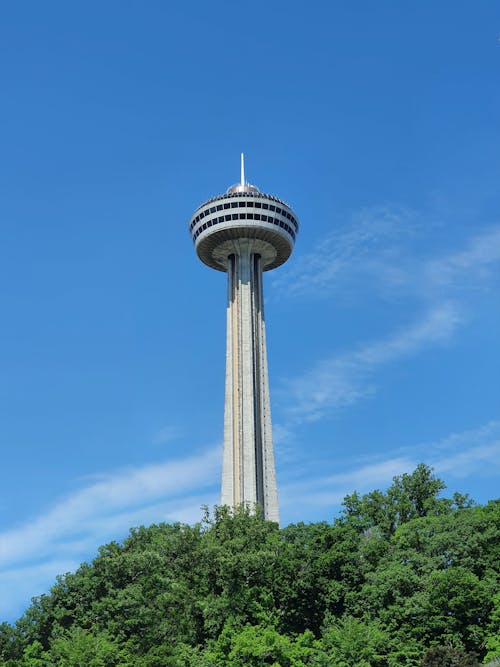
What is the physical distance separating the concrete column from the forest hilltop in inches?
1366

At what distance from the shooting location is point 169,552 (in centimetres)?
6038

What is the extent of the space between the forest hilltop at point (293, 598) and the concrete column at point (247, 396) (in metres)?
34.7

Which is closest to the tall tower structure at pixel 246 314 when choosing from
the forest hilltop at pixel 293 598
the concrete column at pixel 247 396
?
the concrete column at pixel 247 396

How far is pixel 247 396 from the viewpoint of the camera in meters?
107

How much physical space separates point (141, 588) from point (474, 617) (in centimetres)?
2603

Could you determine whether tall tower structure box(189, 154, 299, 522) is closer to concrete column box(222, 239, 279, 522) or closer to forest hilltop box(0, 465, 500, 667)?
concrete column box(222, 239, 279, 522)

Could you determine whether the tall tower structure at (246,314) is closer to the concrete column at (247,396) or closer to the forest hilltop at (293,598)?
the concrete column at (247,396)

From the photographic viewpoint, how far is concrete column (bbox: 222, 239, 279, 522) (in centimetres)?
10300

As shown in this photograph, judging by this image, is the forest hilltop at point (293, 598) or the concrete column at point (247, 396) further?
the concrete column at point (247, 396)

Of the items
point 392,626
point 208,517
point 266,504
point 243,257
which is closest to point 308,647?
point 392,626

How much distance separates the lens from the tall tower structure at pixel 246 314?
10362 centimetres

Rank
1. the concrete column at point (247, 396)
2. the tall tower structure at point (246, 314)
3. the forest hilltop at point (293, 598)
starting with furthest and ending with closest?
the tall tower structure at point (246, 314) → the concrete column at point (247, 396) → the forest hilltop at point (293, 598)

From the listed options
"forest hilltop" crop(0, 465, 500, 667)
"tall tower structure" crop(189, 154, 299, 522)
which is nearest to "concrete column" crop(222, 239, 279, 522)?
"tall tower structure" crop(189, 154, 299, 522)

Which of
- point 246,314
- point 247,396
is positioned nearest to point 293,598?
point 247,396
